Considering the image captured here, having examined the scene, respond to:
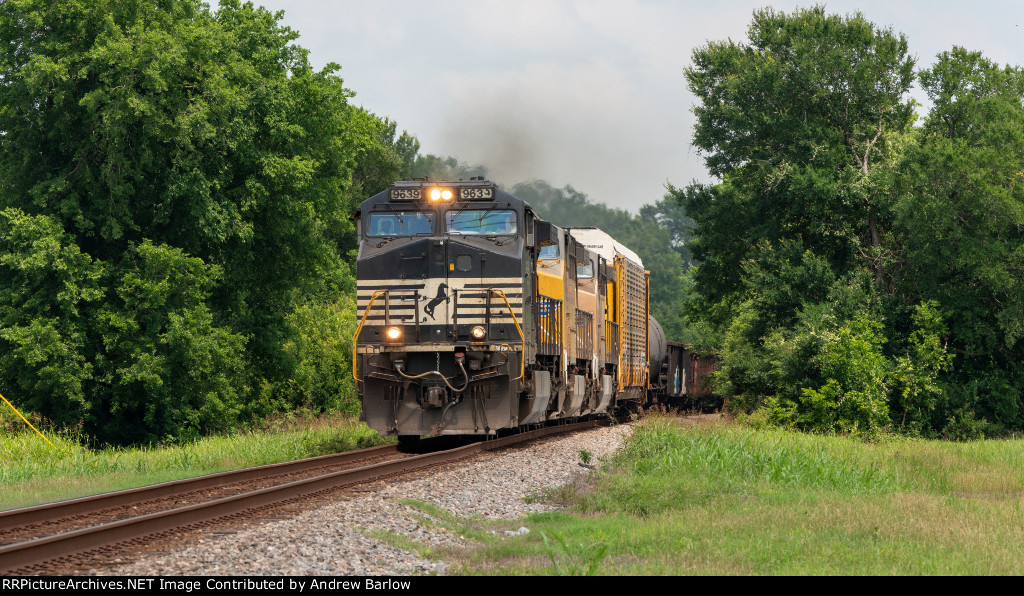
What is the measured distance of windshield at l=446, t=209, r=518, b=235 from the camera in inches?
699

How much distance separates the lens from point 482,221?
17.8m

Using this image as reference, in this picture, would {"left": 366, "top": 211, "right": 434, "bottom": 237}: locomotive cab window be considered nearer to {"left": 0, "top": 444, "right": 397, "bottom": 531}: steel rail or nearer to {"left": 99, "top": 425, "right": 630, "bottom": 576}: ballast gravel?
{"left": 0, "top": 444, "right": 397, "bottom": 531}: steel rail

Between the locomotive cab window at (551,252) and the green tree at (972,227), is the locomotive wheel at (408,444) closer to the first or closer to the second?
the locomotive cab window at (551,252)

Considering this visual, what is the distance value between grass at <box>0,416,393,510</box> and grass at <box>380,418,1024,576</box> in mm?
6518

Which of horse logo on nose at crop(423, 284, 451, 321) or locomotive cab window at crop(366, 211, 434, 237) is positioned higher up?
locomotive cab window at crop(366, 211, 434, 237)

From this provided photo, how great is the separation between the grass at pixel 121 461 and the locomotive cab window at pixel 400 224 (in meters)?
4.72

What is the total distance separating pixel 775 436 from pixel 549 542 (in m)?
13.4

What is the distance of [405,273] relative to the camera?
A: 57.2 ft

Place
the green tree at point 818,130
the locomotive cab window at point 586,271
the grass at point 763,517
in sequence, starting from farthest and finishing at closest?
the green tree at point 818,130
the locomotive cab window at point 586,271
the grass at point 763,517

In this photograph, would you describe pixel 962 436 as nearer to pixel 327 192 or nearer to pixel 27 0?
pixel 327 192

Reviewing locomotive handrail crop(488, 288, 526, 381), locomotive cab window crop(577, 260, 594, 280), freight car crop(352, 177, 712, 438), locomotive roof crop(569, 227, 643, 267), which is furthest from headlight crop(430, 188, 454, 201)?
locomotive roof crop(569, 227, 643, 267)

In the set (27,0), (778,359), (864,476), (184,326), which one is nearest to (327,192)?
(184,326)

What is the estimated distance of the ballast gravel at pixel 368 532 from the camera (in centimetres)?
748

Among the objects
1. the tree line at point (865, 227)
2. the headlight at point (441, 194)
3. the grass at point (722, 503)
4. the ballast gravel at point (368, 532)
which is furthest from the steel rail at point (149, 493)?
the tree line at point (865, 227)
